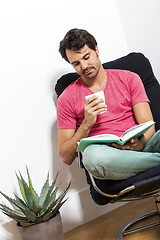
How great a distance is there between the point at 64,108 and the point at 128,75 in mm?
464

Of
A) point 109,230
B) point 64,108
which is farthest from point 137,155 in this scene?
point 109,230

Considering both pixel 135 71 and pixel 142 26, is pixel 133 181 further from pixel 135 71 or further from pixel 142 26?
pixel 142 26

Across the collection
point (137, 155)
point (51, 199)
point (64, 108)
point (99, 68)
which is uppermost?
point (99, 68)

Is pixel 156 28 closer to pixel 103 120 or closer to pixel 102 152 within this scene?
pixel 103 120

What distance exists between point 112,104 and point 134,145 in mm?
386

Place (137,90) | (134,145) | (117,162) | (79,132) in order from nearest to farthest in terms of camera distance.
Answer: (117,162) → (134,145) → (79,132) → (137,90)

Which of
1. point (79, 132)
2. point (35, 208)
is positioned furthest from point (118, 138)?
point (35, 208)

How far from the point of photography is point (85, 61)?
2.52 meters

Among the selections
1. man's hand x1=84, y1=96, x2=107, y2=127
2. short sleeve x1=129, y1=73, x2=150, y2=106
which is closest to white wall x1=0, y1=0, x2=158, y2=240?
short sleeve x1=129, y1=73, x2=150, y2=106

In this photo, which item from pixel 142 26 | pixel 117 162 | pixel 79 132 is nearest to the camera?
pixel 117 162

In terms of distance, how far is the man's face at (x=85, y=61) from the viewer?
2510mm

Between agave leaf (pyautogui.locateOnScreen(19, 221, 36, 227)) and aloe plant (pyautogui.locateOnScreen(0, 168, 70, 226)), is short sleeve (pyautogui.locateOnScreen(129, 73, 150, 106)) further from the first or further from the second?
agave leaf (pyautogui.locateOnScreen(19, 221, 36, 227))

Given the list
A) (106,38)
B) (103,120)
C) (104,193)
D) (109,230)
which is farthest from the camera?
(106,38)

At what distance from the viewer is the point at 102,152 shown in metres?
2.08
